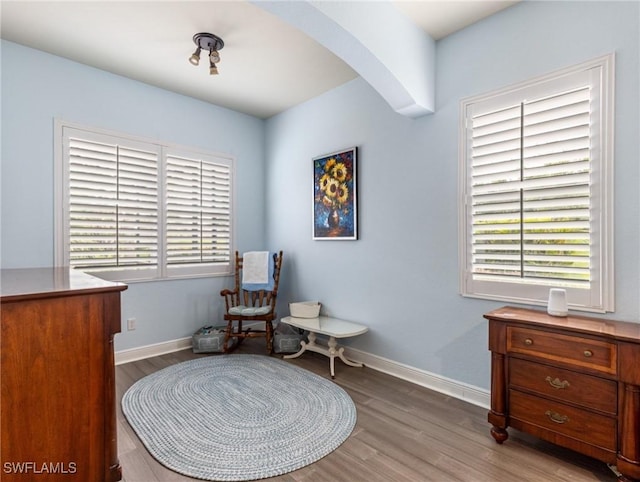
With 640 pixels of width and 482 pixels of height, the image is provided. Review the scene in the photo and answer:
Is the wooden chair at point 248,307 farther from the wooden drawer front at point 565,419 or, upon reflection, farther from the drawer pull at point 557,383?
the drawer pull at point 557,383

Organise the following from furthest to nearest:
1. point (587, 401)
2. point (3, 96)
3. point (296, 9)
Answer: point (3, 96), point (296, 9), point (587, 401)

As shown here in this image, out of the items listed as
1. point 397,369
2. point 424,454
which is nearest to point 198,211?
point 397,369

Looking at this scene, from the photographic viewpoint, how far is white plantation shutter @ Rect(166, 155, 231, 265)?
3.68 metres

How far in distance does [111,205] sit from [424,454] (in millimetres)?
3326

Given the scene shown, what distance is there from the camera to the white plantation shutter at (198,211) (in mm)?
3678

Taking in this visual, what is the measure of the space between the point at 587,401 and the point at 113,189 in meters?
3.94

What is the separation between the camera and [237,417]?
7.41ft

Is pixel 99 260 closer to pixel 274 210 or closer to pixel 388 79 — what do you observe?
pixel 274 210

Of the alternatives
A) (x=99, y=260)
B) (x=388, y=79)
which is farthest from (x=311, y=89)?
(x=99, y=260)

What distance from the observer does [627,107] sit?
1.88m

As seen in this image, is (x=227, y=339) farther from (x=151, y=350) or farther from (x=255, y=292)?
(x=151, y=350)

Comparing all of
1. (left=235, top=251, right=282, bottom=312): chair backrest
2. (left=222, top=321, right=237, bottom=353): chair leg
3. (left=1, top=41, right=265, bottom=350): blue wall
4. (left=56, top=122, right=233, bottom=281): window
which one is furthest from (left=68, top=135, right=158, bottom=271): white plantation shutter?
(left=222, top=321, right=237, bottom=353): chair leg

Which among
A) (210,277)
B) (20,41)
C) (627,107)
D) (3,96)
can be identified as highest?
(20,41)

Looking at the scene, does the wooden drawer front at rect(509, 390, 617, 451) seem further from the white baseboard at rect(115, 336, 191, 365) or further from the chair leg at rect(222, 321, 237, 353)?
the white baseboard at rect(115, 336, 191, 365)
